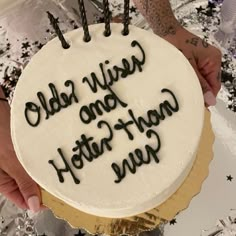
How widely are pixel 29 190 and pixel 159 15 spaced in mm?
482

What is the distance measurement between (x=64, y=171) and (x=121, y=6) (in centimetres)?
77

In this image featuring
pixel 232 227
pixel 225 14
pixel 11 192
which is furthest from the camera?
pixel 225 14

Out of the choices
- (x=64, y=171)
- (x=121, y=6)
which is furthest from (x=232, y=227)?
(x=121, y=6)

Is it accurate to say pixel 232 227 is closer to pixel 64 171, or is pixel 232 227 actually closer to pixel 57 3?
pixel 64 171

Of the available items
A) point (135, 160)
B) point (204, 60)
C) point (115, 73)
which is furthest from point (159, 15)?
point (135, 160)

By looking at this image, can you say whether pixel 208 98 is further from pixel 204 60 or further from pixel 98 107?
pixel 98 107

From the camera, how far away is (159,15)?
1.22 meters

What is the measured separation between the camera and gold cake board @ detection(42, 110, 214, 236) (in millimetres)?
962

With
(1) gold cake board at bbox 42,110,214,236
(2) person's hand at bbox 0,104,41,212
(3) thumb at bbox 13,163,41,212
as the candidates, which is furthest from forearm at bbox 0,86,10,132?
(1) gold cake board at bbox 42,110,214,236

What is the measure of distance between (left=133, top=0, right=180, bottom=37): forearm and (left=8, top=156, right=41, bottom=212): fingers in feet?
1.40

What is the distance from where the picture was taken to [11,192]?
111 centimetres

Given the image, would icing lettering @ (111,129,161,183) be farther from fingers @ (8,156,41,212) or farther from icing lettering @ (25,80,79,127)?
fingers @ (8,156,41,212)

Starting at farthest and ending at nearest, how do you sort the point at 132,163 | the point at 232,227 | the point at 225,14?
1. the point at 225,14
2. the point at 232,227
3. the point at 132,163

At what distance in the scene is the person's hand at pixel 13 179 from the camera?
106 cm
